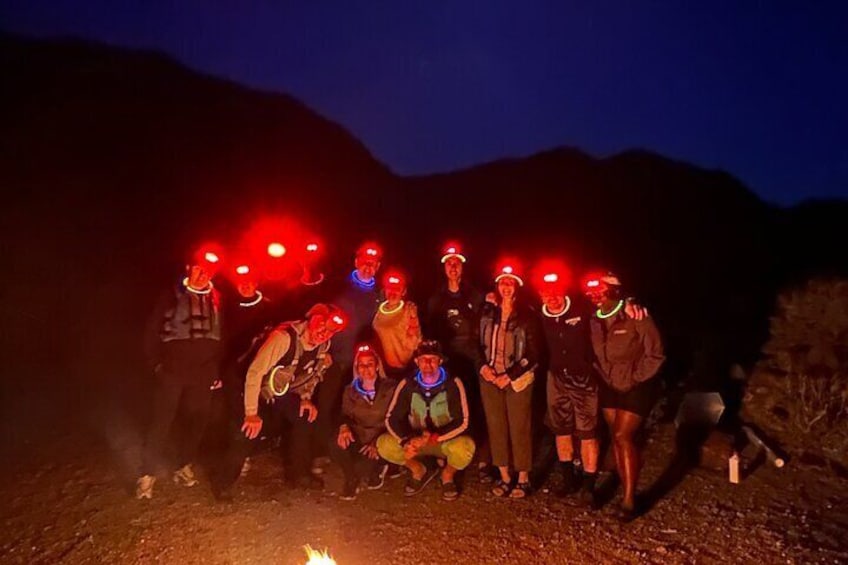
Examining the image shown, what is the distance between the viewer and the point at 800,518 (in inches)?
221

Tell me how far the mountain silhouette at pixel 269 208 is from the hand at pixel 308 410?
4884mm

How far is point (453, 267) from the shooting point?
Result: 682 centimetres

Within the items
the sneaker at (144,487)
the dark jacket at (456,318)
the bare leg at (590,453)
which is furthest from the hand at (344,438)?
the bare leg at (590,453)

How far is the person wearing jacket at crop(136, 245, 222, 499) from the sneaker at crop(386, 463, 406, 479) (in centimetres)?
200

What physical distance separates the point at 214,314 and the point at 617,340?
3.86 metres

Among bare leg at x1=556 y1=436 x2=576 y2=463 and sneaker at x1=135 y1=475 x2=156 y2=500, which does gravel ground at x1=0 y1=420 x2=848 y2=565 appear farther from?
bare leg at x1=556 y1=436 x2=576 y2=463

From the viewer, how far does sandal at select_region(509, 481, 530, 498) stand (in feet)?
20.2

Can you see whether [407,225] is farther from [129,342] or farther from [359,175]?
[129,342]

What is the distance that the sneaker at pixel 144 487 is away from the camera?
241 inches

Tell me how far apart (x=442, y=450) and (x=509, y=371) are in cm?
109

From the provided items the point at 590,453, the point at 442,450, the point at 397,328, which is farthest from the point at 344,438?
the point at 590,453

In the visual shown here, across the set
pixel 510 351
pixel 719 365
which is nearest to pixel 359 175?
pixel 719 365

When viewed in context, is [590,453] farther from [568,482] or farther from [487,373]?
[487,373]

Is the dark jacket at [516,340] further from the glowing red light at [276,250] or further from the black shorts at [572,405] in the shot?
the glowing red light at [276,250]
